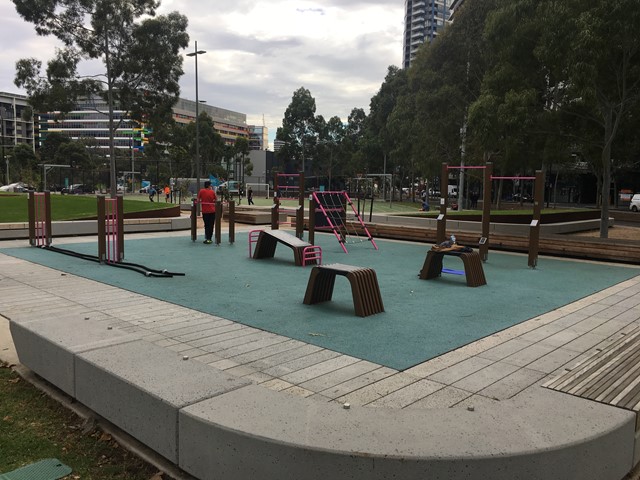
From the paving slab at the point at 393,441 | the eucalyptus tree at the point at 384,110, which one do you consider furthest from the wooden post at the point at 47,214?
the eucalyptus tree at the point at 384,110

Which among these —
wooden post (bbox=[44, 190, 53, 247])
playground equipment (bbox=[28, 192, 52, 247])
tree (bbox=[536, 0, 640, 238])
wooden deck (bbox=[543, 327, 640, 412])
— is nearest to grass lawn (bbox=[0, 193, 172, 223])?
playground equipment (bbox=[28, 192, 52, 247])

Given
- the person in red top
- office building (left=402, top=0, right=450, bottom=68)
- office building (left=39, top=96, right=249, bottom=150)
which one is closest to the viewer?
the person in red top

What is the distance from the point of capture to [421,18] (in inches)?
5871

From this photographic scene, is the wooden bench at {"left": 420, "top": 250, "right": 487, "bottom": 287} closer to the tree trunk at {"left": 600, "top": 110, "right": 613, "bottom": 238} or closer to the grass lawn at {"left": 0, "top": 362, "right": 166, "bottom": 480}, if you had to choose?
the grass lawn at {"left": 0, "top": 362, "right": 166, "bottom": 480}

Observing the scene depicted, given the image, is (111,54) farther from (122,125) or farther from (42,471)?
(122,125)

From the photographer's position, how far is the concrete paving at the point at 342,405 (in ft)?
8.00

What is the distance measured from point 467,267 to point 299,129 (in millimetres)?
71327

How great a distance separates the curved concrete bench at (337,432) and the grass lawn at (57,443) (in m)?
0.15

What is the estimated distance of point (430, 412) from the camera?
290cm

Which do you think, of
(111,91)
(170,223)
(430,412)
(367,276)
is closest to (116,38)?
(111,91)

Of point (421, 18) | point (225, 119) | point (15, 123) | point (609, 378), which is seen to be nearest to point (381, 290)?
point (609, 378)

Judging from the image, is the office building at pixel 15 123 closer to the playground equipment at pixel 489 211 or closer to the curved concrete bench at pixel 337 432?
the playground equipment at pixel 489 211

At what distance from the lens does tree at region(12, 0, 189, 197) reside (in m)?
30.2

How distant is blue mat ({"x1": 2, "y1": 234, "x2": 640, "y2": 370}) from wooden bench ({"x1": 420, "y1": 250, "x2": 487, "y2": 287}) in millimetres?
183
